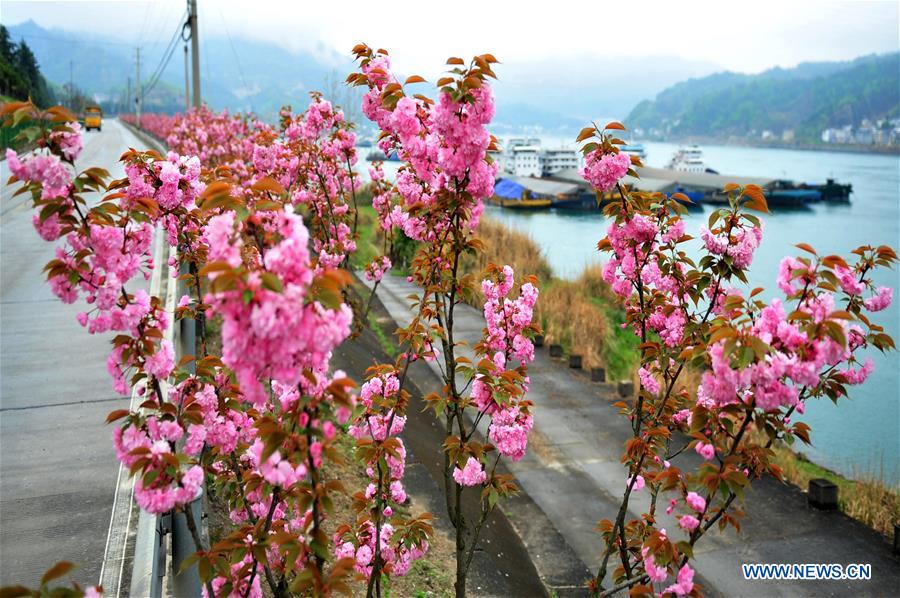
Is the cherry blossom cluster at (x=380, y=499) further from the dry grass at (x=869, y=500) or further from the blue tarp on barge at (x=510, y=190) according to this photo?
the blue tarp on barge at (x=510, y=190)

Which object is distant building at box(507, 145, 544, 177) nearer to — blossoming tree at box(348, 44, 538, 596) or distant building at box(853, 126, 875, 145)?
blossoming tree at box(348, 44, 538, 596)

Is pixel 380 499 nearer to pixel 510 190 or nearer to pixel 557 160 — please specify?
pixel 510 190

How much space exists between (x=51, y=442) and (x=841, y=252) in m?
31.0

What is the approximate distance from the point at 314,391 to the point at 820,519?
6.60 meters

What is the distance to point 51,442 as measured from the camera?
5508mm

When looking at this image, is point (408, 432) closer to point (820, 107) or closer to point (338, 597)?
point (338, 597)

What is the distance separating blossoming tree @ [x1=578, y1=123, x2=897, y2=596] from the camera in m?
2.54

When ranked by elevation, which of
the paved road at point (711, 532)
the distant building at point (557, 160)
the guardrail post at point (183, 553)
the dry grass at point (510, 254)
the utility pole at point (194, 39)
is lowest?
the paved road at point (711, 532)

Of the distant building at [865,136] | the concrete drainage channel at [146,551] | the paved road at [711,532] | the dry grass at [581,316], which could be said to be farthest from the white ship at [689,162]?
the concrete drainage channel at [146,551]

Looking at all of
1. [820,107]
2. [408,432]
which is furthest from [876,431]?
[820,107]

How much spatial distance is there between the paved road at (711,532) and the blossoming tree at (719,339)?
7.35ft

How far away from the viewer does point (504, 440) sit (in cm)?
388

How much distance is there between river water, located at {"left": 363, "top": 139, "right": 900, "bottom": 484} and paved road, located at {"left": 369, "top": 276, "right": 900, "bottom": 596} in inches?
69.9

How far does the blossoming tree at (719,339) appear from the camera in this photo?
2543 mm
